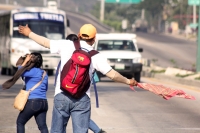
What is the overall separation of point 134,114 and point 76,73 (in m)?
7.12

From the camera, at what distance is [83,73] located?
6730 mm

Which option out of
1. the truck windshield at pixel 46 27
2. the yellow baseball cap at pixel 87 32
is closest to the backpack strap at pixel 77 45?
the yellow baseball cap at pixel 87 32

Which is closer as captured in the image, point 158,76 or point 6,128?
point 6,128

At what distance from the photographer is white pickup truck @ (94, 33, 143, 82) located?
24891 mm

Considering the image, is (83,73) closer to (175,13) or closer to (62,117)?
(62,117)

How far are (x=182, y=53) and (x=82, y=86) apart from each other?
197ft

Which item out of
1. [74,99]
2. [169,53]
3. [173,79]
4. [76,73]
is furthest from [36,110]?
[169,53]

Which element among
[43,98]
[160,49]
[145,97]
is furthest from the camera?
[160,49]

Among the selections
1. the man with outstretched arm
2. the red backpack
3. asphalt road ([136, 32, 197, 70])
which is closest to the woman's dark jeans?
the man with outstretched arm

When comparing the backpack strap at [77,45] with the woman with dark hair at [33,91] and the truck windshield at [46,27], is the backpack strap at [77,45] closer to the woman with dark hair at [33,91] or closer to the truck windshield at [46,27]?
the woman with dark hair at [33,91]

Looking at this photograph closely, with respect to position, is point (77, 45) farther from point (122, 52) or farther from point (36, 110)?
point (122, 52)

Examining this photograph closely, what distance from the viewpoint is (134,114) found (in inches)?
540

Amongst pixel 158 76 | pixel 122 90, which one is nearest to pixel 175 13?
pixel 158 76

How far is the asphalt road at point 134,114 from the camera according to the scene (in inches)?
450
